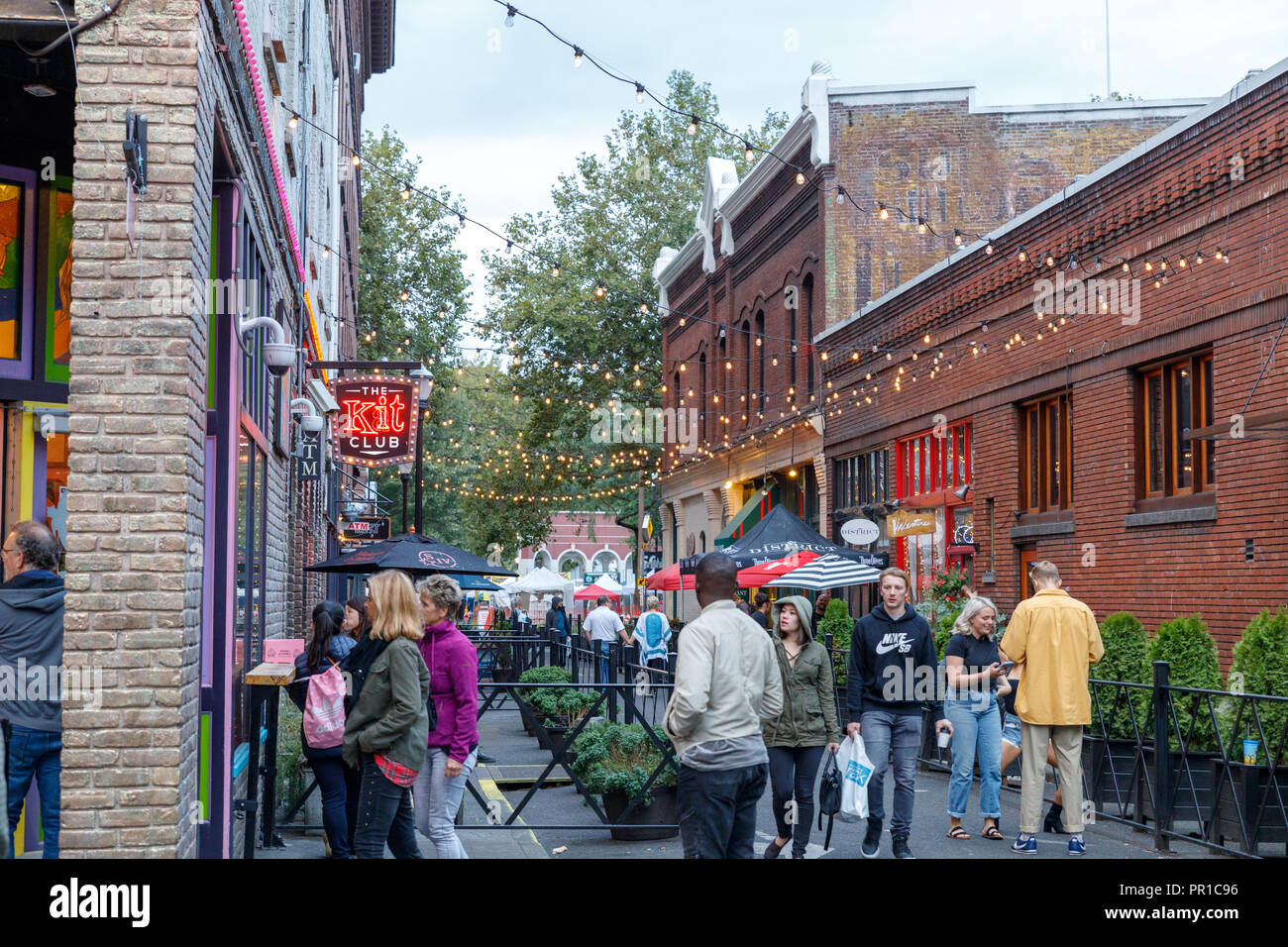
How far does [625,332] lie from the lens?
144 feet

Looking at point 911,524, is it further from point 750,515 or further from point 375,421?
point 750,515

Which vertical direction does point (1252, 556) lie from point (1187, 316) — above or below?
below

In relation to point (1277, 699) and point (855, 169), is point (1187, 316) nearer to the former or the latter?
point (1277, 699)

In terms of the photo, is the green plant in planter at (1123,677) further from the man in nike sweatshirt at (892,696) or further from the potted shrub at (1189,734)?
the man in nike sweatshirt at (892,696)

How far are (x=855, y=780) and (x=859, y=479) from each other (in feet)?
61.7

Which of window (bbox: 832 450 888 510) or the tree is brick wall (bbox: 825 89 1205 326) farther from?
the tree

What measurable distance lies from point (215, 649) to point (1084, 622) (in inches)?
235

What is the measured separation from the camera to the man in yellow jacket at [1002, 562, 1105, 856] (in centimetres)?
985

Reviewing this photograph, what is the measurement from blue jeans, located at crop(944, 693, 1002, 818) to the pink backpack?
15.5 ft

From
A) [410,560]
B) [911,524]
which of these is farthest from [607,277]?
[410,560]

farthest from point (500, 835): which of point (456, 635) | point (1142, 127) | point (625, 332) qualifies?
point (625, 332)

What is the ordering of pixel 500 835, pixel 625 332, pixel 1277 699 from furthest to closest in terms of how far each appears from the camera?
pixel 625 332
pixel 500 835
pixel 1277 699

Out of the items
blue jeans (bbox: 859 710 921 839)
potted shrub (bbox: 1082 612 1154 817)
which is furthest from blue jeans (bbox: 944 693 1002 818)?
potted shrub (bbox: 1082 612 1154 817)

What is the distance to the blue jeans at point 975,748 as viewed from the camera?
418 inches
